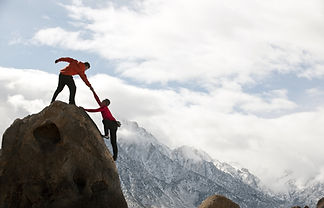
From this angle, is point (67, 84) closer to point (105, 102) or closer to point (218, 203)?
point (105, 102)

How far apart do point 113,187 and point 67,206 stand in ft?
9.23

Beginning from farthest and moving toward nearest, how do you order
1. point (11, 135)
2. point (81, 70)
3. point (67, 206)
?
1. point (81, 70)
2. point (11, 135)
3. point (67, 206)

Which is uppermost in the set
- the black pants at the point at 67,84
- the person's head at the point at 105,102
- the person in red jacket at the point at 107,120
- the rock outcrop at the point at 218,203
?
the black pants at the point at 67,84

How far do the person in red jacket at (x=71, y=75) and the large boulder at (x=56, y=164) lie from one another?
2.37 m

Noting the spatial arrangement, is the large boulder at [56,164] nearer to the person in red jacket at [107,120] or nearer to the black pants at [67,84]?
the black pants at [67,84]

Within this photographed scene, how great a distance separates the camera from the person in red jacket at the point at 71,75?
23984mm

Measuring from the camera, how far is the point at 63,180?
65.4 ft

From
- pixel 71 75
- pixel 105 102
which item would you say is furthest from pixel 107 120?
Result: pixel 71 75

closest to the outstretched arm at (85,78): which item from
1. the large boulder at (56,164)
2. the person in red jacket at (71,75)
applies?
the person in red jacket at (71,75)

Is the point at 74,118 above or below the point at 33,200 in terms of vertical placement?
above

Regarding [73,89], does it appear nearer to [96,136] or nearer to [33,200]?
[96,136]

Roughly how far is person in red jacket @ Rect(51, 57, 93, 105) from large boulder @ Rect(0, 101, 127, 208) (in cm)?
237

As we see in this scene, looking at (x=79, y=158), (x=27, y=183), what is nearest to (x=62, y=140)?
(x=79, y=158)

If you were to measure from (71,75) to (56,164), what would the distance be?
571cm
